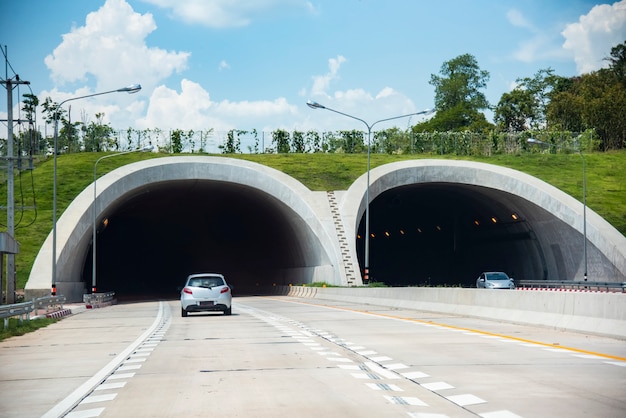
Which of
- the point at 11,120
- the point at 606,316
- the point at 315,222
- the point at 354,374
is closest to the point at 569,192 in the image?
the point at 315,222

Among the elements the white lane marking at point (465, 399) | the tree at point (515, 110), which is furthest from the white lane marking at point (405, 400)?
the tree at point (515, 110)

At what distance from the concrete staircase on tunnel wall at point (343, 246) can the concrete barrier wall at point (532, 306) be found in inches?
571

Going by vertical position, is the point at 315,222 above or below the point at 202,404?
above

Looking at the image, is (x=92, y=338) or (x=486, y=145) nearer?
(x=92, y=338)

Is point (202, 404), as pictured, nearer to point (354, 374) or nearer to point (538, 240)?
point (354, 374)

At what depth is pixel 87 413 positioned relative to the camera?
969 cm

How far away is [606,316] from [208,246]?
237ft

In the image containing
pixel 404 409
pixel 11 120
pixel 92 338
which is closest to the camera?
pixel 404 409

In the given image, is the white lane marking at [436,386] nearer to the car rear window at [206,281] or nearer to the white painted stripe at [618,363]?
the white painted stripe at [618,363]

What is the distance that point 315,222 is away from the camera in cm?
5878

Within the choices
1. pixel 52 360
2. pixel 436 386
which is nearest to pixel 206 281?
pixel 52 360

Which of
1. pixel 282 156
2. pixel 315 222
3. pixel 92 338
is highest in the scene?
pixel 282 156

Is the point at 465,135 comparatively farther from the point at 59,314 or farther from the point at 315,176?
the point at 59,314

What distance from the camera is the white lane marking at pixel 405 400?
32.6 feet
